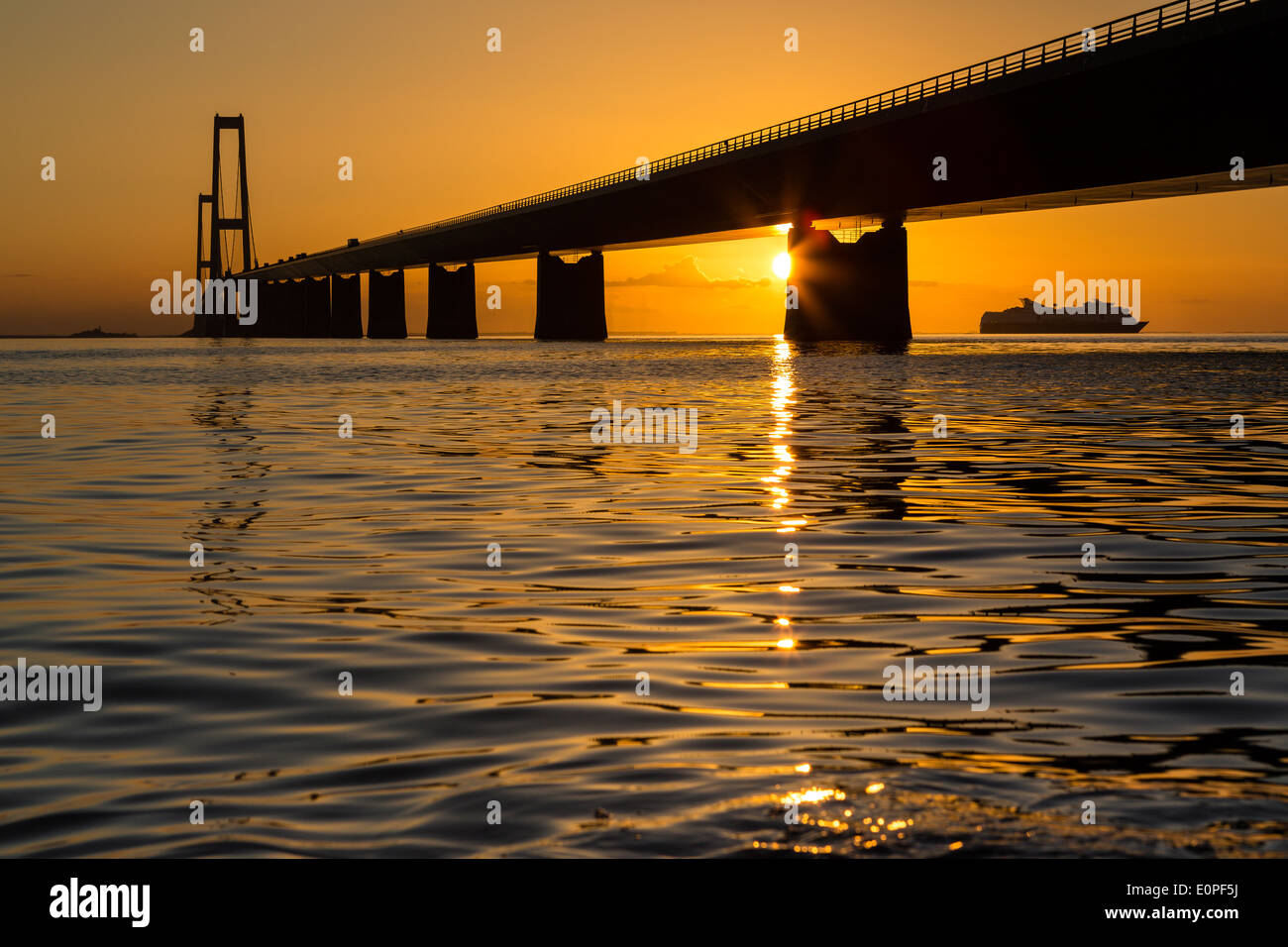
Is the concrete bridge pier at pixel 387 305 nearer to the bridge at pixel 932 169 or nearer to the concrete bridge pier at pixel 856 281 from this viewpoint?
the bridge at pixel 932 169

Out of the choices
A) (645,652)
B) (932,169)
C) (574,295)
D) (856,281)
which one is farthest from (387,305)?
(645,652)

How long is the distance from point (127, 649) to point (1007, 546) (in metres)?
7.38

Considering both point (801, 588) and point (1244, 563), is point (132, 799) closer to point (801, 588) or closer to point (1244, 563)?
point (801, 588)

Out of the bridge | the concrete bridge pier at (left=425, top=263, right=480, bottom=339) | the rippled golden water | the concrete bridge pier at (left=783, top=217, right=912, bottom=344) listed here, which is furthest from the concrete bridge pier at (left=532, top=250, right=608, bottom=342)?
the rippled golden water

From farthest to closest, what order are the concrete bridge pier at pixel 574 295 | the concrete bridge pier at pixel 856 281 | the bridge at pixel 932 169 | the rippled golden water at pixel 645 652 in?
the concrete bridge pier at pixel 574 295 → the concrete bridge pier at pixel 856 281 → the bridge at pixel 932 169 → the rippled golden water at pixel 645 652

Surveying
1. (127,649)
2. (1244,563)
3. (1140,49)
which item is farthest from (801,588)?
(1140,49)

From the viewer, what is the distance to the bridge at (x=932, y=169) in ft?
184

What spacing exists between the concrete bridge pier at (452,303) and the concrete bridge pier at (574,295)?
30.8m

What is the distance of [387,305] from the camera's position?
7771 inches

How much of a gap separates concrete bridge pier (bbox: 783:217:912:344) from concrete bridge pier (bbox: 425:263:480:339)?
258 feet

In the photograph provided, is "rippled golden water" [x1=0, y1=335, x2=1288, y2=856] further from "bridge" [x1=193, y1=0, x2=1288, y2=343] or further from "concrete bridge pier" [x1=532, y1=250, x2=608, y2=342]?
"concrete bridge pier" [x1=532, y1=250, x2=608, y2=342]

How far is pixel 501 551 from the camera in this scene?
39.9 ft

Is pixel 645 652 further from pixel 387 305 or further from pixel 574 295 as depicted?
pixel 387 305

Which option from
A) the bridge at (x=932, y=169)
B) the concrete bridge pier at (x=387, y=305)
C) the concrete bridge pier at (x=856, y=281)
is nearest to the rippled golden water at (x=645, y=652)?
the bridge at (x=932, y=169)
